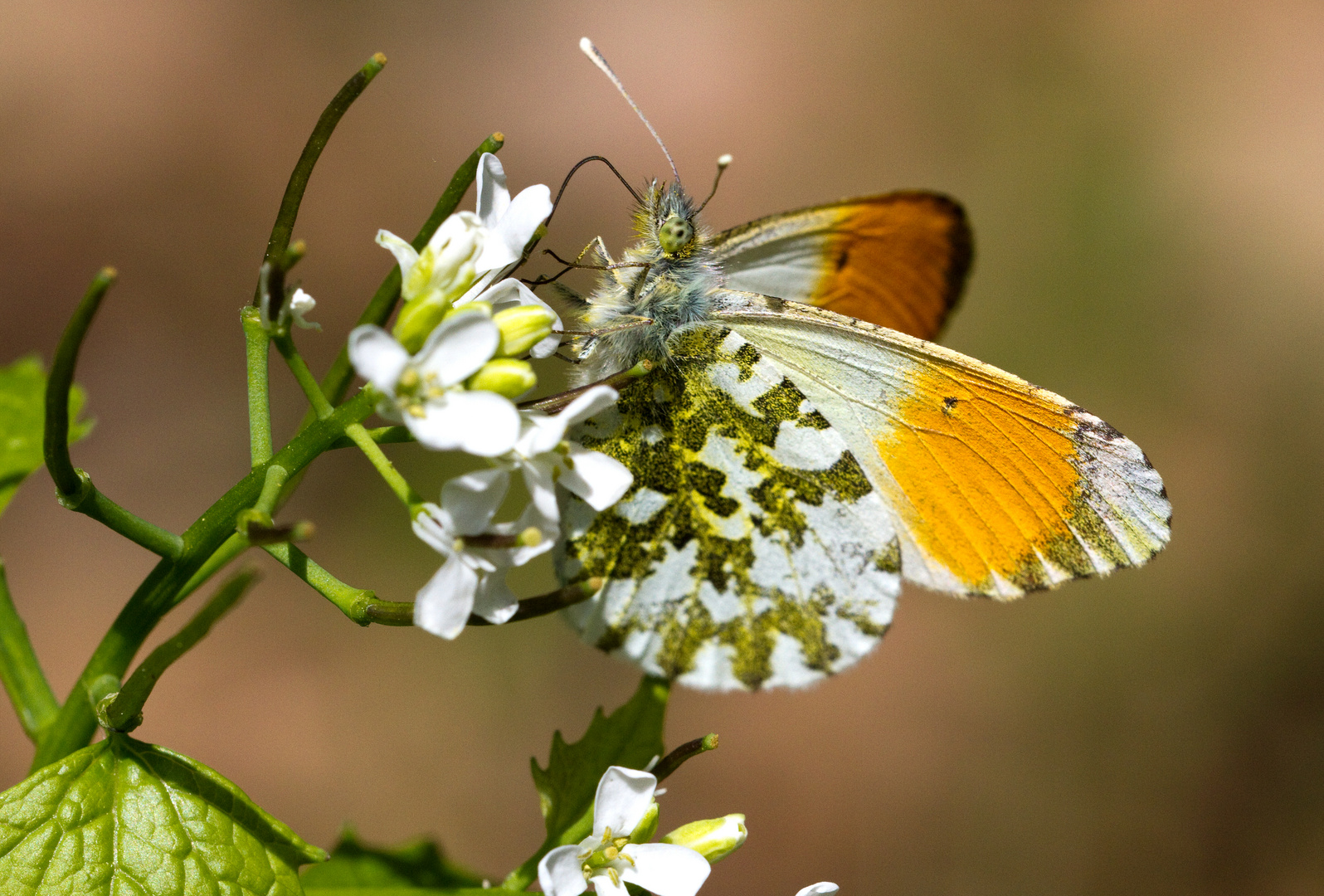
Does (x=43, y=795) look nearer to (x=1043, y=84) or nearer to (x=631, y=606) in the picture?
(x=631, y=606)

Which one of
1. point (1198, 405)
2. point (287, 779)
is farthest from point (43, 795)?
point (1198, 405)

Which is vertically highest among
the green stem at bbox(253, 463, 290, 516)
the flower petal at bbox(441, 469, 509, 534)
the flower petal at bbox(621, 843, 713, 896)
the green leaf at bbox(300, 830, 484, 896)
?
the flower petal at bbox(441, 469, 509, 534)

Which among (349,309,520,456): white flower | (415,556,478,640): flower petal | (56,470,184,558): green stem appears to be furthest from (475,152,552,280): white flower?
(56,470,184,558): green stem

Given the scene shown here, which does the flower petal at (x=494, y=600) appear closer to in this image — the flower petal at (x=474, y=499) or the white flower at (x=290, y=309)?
the flower petal at (x=474, y=499)

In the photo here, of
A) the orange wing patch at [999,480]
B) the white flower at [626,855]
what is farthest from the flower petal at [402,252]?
the orange wing patch at [999,480]

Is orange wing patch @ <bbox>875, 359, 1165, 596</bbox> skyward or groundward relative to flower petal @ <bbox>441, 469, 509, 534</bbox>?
skyward

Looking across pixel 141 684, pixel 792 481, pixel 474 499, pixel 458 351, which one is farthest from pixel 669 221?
pixel 141 684

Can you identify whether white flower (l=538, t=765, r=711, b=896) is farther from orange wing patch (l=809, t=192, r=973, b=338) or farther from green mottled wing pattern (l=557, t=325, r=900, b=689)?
orange wing patch (l=809, t=192, r=973, b=338)

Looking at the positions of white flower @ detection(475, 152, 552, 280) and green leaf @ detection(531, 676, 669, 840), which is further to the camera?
green leaf @ detection(531, 676, 669, 840)
